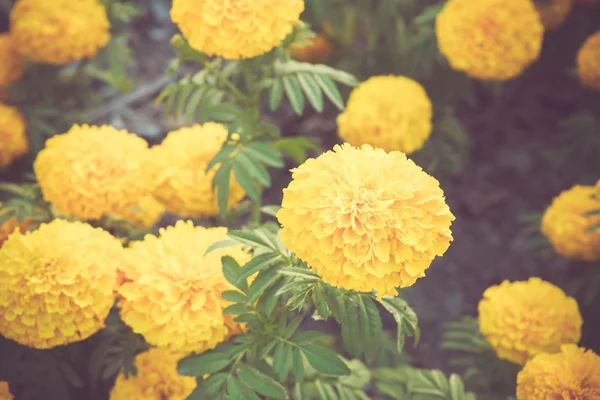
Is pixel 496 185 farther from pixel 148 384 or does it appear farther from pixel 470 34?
pixel 148 384

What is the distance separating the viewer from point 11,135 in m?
2.60

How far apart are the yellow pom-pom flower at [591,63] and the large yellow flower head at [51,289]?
222 centimetres

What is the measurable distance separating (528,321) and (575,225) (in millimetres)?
474

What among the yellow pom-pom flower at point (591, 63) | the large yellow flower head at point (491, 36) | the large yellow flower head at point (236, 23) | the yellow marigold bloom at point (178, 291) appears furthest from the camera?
the yellow pom-pom flower at point (591, 63)

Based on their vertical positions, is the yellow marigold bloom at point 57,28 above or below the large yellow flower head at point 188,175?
above

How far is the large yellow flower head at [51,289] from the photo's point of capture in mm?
1582

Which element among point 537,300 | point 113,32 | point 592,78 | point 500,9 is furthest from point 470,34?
point 113,32

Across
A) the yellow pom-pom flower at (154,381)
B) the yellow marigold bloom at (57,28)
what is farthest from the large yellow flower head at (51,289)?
the yellow marigold bloom at (57,28)

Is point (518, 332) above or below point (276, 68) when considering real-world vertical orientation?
below

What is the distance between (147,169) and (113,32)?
1353 mm

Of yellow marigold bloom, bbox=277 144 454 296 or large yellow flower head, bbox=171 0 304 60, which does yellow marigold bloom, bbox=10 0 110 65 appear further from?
yellow marigold bloom, bbox=277 144 454 296

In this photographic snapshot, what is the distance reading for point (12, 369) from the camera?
5.81ft

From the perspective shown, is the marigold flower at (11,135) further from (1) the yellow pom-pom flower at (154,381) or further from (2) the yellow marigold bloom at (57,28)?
(1) the yellow pom-pom flower at (154,381)

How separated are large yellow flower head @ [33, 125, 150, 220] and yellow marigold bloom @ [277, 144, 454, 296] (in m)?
0.90
